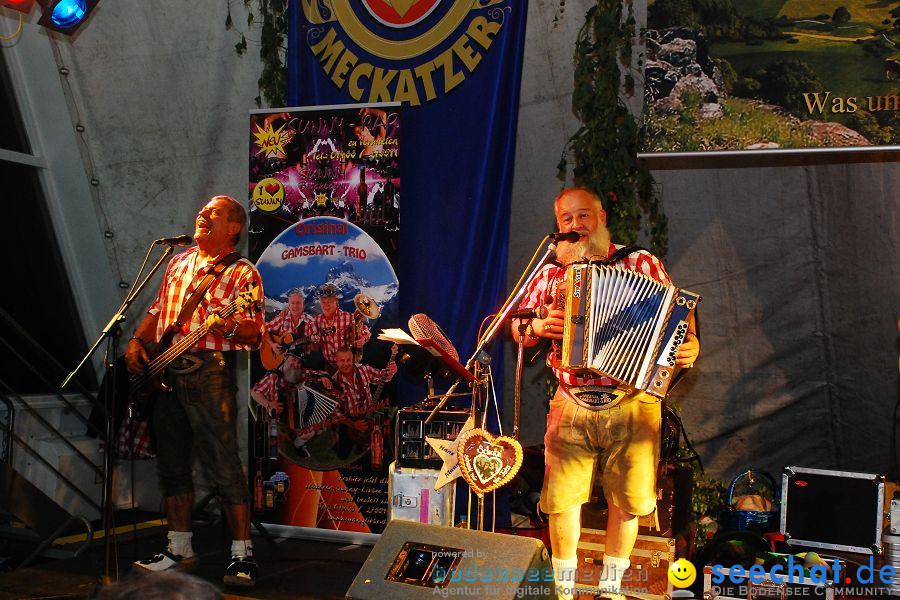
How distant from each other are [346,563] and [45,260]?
3.44 metres

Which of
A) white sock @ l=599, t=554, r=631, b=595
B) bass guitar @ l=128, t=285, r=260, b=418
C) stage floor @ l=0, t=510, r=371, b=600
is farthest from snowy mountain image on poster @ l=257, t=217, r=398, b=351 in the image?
white sock @ l=599, t=554, r=631, b=595

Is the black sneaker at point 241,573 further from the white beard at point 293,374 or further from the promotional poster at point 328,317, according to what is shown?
the white beard at point 293,374

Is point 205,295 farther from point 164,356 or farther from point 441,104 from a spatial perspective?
point 441,104

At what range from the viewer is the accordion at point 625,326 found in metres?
3.33

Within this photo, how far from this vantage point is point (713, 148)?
461 cm

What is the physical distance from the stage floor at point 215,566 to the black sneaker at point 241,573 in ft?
0.14

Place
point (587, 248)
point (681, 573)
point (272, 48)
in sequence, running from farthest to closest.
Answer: point (272, 48) → point (681, 573) → point (587, 248)

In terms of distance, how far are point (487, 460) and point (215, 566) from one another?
1.84m

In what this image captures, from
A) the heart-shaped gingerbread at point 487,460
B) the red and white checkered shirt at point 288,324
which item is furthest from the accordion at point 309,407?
the heart-shaped gingerbread at point 487,460

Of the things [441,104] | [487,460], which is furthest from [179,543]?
[441,104]

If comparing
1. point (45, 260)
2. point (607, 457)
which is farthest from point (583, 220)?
point (45, 260)

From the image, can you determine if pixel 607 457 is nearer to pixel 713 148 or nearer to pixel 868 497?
pixel 868 497

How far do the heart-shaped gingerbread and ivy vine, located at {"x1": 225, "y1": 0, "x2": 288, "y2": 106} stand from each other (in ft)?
9.61

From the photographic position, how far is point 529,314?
3.50m
